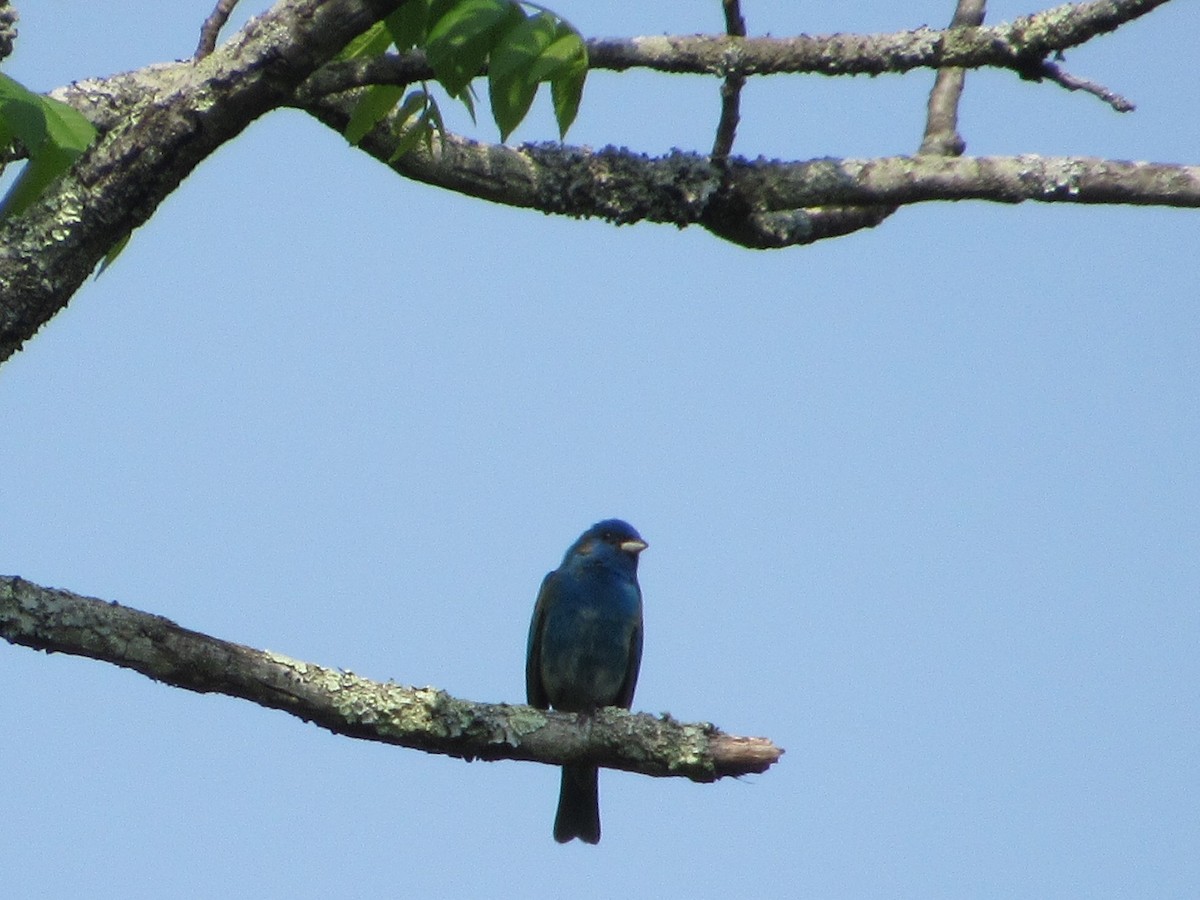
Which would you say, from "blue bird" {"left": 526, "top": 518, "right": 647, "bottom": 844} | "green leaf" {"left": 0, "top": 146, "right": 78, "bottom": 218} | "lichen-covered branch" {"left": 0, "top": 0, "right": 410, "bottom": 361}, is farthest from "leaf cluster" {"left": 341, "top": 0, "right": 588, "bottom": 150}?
"blue bird" {"left": 526, "top": 518, "right": 647, "bottom": 844}

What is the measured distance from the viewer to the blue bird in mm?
10102

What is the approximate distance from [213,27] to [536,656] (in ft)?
22.6

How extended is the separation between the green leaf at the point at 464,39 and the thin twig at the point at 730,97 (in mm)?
1224

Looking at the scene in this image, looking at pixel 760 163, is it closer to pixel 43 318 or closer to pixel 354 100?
pixel 354 100

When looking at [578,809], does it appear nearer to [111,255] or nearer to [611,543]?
[611,543]

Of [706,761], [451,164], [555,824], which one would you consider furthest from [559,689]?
[451,164]

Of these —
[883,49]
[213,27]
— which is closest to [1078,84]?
[883,49]

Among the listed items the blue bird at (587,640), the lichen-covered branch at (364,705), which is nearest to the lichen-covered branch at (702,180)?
the lichen-covered branch at (364,705)

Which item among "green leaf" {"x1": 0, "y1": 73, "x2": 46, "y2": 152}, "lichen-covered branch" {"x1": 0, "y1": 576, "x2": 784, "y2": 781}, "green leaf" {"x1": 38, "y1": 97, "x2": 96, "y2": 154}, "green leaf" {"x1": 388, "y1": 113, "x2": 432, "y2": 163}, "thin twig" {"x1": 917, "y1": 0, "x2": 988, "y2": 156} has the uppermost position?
"thin twig" {"x1": 917, "y1": 0, "x2": 988, "y2": 156}

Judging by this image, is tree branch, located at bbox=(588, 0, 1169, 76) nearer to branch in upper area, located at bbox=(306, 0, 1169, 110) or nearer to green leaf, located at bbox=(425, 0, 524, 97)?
branch in upper area, located at bbox=(306, 0, 1169, 110)

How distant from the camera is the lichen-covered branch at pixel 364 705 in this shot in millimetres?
4047

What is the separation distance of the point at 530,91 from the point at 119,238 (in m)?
1.15

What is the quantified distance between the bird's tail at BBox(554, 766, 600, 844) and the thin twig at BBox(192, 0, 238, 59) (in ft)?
22.0

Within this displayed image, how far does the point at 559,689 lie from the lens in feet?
33.9
